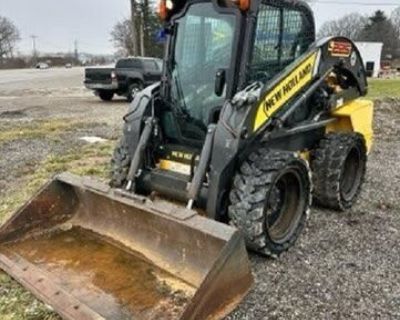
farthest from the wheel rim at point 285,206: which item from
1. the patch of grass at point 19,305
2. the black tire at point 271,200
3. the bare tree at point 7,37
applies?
the bare tree at point 7,37

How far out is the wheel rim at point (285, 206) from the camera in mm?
4387

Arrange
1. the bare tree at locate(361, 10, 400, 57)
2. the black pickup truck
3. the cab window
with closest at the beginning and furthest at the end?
Result: the cab window, the black pickup truck, the bare tree at locate(361, 10, 400, 57)

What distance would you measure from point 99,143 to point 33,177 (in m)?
2.60

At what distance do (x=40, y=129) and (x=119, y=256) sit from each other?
8.24m

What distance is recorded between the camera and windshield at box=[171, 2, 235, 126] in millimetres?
4449

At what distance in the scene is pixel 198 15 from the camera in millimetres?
4656

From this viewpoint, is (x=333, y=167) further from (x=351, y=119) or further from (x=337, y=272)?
(x=337, y=272)

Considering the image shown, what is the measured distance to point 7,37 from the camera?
87.0 metres

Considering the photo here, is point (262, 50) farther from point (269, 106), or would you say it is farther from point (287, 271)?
point (287, 271)

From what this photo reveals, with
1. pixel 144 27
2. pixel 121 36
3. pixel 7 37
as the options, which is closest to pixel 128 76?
pixel 144 27

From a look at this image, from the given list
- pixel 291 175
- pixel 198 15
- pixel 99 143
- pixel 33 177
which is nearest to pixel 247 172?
pixel 291 175

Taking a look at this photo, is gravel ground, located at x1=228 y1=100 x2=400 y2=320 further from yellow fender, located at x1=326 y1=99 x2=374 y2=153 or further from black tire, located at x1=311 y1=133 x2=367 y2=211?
yellow fender, located at x1=326 y1=99 x2=374 y2=153

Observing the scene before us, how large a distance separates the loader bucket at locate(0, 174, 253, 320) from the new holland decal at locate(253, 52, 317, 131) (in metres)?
1.13

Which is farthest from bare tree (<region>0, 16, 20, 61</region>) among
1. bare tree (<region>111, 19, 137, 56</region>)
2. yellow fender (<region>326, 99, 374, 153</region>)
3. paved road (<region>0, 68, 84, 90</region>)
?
yellow fender (<region>326, 99, 374, 153</region>)
